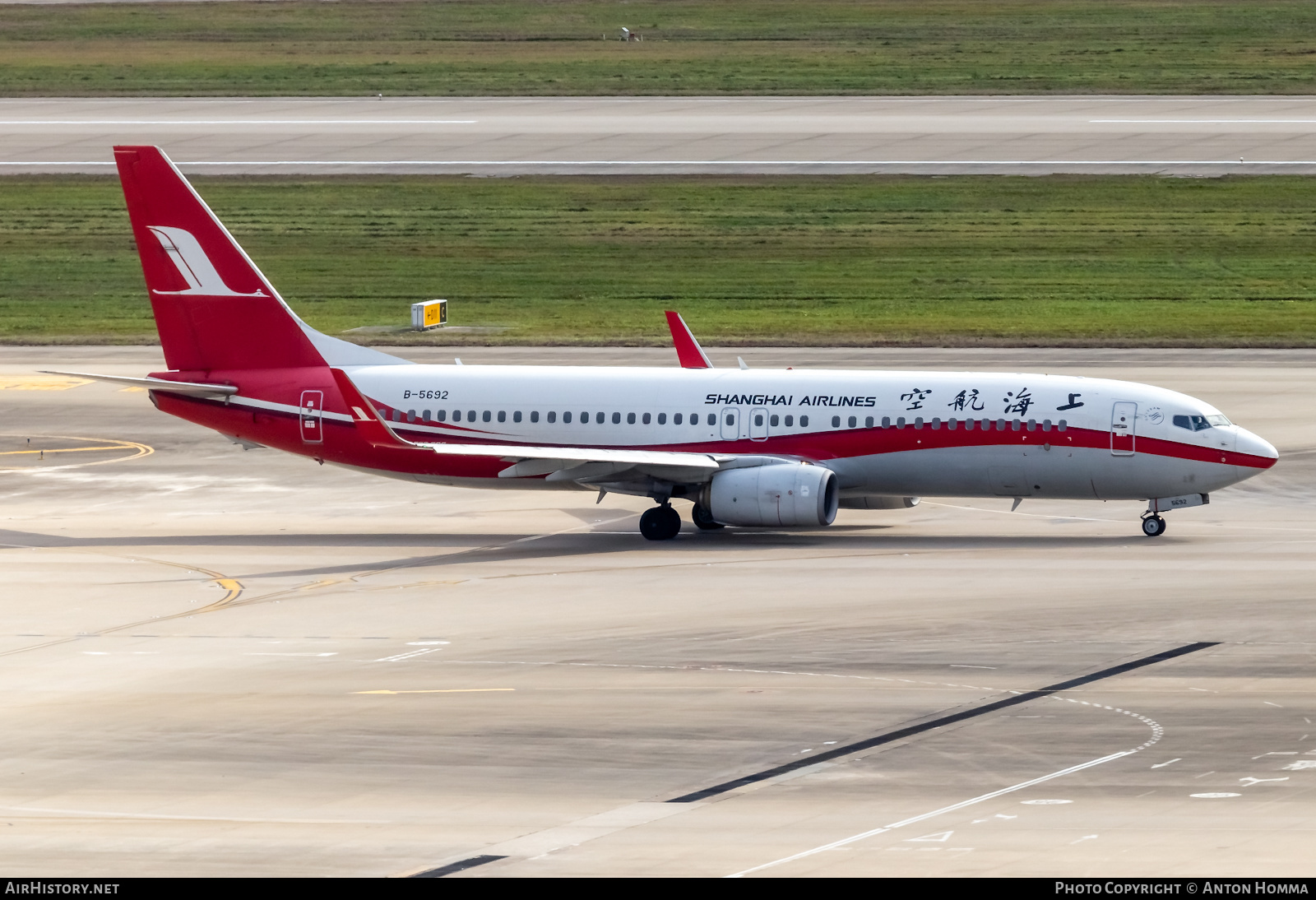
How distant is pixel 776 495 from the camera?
147 feet

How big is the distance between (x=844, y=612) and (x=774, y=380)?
11.0 m

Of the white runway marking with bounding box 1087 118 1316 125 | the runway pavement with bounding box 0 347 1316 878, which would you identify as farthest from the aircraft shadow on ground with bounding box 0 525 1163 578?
the white runway marking with bounding box 1087 118 1316 125

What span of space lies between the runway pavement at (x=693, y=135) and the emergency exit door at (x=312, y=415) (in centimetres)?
5294

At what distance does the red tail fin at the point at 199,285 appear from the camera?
49.7m

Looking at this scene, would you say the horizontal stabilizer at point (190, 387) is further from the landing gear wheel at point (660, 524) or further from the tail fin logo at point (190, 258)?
the landing gear wheel at point (660, 524)

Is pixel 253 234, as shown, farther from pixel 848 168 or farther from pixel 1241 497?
pixel 1241 497

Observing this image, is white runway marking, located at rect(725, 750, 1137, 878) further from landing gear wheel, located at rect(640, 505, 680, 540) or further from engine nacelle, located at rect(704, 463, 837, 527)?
landing gear wheel, located at rect(640, 505, 680, 540)

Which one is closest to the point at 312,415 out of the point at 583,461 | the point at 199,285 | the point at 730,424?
the point at 199,285

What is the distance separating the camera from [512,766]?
27.0 m

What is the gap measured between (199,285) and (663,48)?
80.1 m

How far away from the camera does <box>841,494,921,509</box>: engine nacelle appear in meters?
47.8

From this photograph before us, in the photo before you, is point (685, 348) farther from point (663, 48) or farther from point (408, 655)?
point (663, 48)

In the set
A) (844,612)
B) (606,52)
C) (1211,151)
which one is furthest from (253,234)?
(844,612)

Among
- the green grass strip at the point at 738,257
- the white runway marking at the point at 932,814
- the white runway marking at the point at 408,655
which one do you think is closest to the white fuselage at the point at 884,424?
the white runway marking at the point at 408,655
